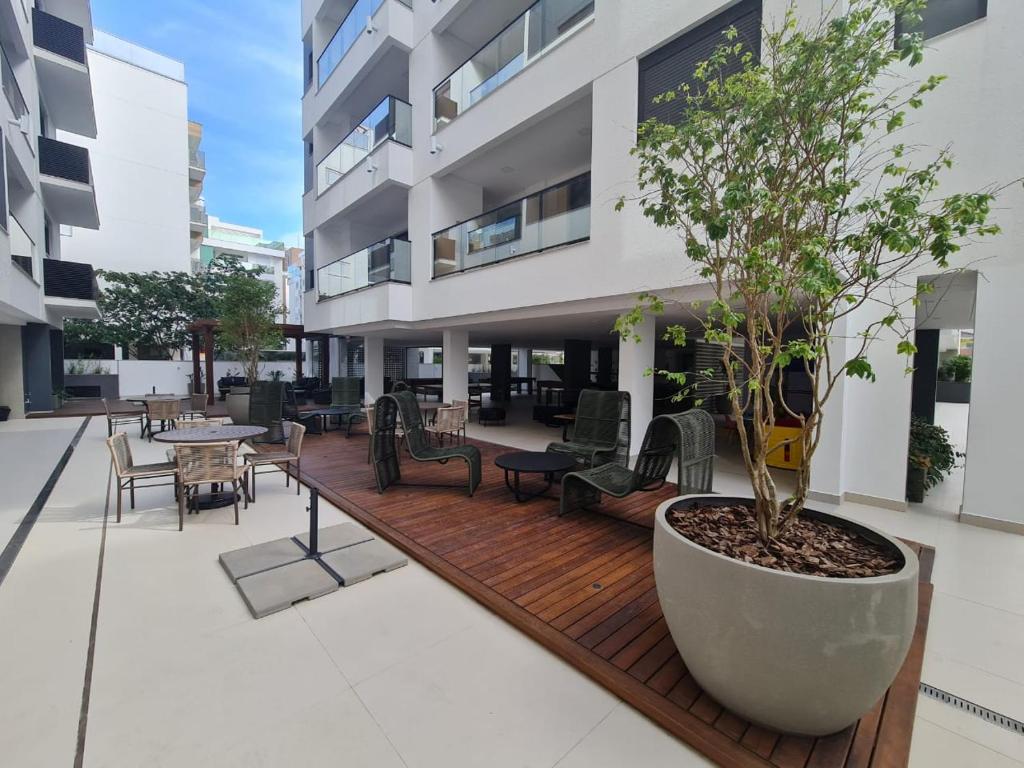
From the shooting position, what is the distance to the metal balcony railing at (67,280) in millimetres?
10812

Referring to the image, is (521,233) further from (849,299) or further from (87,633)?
(87,633)

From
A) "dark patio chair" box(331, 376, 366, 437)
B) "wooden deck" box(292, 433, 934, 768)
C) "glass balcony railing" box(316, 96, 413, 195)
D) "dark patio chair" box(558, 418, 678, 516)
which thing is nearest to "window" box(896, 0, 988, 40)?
"dark patio chair" box(558, 418, 678, 516)

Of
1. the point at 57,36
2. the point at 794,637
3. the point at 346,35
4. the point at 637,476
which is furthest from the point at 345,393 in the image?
the point at 57,36

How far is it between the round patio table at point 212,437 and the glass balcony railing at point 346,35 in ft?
33.5

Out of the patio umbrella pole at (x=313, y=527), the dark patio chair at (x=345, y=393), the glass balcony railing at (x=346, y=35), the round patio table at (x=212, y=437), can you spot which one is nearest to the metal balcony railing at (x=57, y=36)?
the glass balcony railing at (x=346, y=35)

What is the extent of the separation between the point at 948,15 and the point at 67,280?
16.9 metres

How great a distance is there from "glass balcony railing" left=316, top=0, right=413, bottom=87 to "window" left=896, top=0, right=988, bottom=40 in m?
9.62

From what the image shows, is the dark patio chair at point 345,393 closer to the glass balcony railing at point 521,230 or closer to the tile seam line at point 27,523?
the glass balcony railing at point 521,230

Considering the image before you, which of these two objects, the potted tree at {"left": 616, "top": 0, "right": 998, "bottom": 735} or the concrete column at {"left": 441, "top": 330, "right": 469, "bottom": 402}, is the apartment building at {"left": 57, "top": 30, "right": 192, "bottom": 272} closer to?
the concrete column at {"left": 441, "top": 330, "right": 469, "bottom": 402}

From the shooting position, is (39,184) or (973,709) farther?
(39,184)

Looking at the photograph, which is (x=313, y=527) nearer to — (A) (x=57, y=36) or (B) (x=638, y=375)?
(B) (x=638, y=375)

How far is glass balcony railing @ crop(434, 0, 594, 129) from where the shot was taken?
22.9 ft

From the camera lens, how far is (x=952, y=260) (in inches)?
171

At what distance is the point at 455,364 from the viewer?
10430 mm
